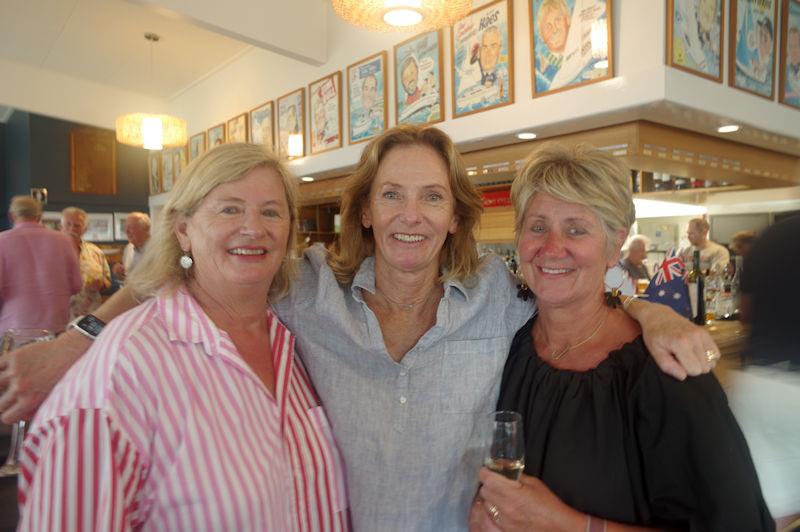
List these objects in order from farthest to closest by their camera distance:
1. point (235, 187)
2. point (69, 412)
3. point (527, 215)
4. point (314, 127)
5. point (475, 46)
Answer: point (314, 127) → point (475, 46) → point (527, 215) → point (235, 187) → point (69, 412)

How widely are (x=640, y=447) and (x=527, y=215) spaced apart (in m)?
0.70

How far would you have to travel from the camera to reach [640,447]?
50.4 inches

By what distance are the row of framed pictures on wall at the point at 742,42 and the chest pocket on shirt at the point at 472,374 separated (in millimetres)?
2867

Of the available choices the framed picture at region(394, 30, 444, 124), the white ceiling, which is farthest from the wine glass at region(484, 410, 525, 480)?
the white ceiling

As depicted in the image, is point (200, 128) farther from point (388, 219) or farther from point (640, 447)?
point (640, 447)

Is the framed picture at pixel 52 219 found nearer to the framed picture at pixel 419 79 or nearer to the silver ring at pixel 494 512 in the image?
the framed picture at pixel 419 79

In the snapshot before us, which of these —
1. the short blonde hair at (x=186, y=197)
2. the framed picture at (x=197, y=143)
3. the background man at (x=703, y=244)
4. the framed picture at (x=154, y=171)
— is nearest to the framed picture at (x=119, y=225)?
the framed picture at (x=154, y=171)

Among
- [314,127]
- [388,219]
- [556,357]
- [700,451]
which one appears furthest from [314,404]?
[314,127]

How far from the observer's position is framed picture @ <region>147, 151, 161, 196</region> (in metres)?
9.99

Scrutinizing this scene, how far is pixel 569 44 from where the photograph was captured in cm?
384

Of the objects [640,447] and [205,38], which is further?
[205,38]

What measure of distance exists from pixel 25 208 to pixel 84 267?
140cm

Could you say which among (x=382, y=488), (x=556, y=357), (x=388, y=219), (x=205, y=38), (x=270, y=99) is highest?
(x=205, y=38)

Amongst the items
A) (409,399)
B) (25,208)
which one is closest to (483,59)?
(409,399)
